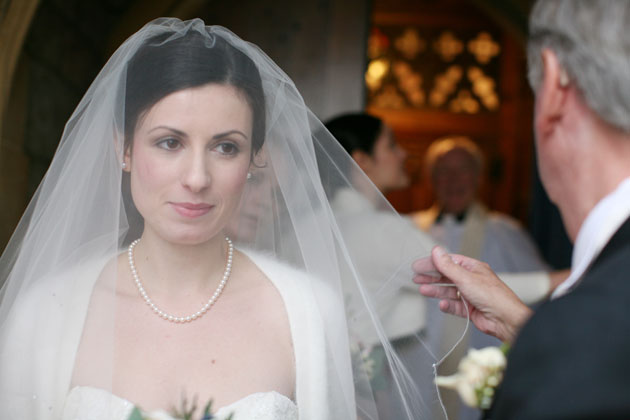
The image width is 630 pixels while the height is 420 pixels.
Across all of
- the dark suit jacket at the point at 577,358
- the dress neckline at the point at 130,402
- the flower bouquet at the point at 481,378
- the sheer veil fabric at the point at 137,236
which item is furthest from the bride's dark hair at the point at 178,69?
the dark suit jacket at the point at 577,358

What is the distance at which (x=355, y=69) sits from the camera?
163 inches

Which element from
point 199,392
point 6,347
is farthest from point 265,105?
point 6,347

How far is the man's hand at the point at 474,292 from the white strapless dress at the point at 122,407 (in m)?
0.52

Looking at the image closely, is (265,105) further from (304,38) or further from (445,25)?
(445,25)

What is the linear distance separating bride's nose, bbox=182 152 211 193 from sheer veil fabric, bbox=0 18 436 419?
21cm

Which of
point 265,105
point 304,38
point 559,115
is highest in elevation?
point 304,38

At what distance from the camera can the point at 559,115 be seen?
1.37 metres

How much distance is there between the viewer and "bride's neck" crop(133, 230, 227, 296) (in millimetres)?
1945

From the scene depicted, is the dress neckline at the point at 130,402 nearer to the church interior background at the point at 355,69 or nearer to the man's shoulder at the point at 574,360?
the man's shoulder at the point at 574,360

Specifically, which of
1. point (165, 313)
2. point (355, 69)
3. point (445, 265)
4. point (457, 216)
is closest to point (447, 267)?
point (445, 265)

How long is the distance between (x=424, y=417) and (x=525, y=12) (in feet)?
9.99

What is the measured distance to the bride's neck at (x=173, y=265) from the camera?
6.38 ft

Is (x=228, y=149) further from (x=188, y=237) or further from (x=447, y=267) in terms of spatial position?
(x=447, y=267)

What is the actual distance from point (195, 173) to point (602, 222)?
38.0 inches
